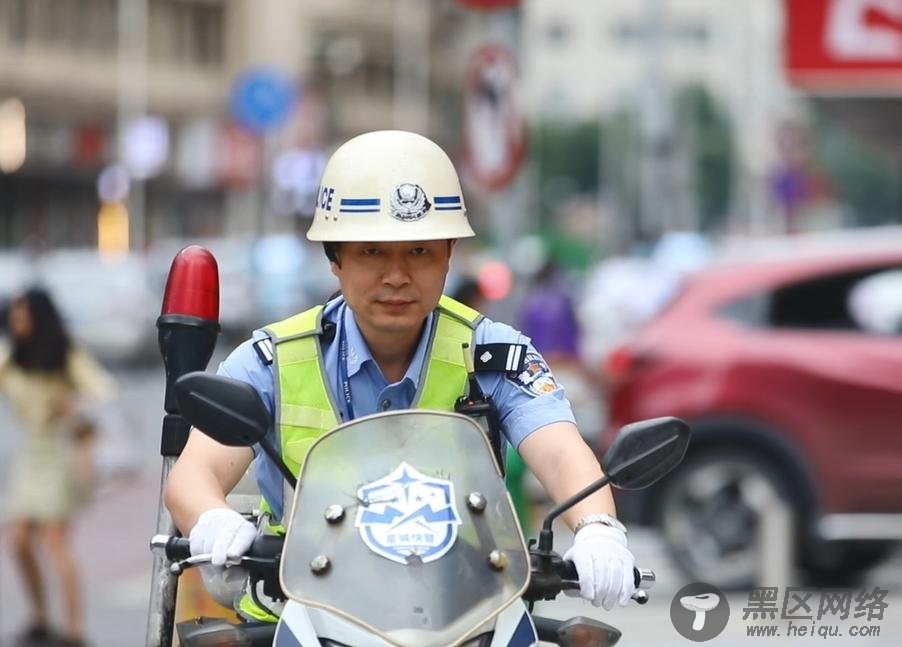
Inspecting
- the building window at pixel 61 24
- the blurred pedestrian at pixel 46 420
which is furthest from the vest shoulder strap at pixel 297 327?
the building window at pixel 61 24

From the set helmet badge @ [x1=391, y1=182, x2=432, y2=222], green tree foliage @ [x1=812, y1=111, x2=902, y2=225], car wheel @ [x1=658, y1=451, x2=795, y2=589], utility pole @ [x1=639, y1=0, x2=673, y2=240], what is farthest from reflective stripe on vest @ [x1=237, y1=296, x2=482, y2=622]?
green tree foliage @ [x1=812, y1=111, x2=902, y2=225]

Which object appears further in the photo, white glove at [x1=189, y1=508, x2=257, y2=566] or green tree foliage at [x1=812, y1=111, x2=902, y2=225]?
green tree foliage at [x1=812, y1=111, x2=902, y2=225]

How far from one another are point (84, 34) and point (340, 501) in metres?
55.4

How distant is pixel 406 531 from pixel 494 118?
956cm

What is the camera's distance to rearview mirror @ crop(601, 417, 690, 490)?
3.45 m

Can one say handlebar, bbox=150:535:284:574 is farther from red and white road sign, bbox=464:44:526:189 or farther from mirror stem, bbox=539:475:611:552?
red and white road sign, bbox=464:44:526:189

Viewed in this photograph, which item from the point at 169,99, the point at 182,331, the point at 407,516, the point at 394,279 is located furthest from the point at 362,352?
the point at 169,99

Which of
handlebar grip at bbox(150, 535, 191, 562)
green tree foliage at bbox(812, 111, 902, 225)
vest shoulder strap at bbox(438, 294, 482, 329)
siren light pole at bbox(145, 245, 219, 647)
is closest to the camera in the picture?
handlebar grip at bbox(150, 535, 191, 562)

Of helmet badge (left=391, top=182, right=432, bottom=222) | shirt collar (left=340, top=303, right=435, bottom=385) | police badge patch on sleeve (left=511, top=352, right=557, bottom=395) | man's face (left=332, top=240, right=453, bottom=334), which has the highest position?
helmet badge (left=391, top=182, right=432, bottom=222)

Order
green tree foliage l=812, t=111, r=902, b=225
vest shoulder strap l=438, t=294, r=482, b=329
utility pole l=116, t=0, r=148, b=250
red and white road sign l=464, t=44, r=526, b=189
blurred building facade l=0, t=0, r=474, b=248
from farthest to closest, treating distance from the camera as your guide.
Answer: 1. green tree foliage l=812, t=111, r=902, b=225
2. utility pole l=116, t=0, r=148, b=250
3. blurred building facade l=0, t=0, r=474, b=248
4. red and white road sign l=464, t=44, r=526, b=189
5. vest shoulder strap l=438, t=294, r=482, b=329

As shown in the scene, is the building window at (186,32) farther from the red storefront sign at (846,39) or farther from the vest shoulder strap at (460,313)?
the vest shoulder strap at (460,313)

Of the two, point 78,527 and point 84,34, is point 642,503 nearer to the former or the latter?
point 78,527

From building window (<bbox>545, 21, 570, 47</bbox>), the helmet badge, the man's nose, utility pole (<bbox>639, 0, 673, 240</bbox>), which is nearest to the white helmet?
the helmet badge
